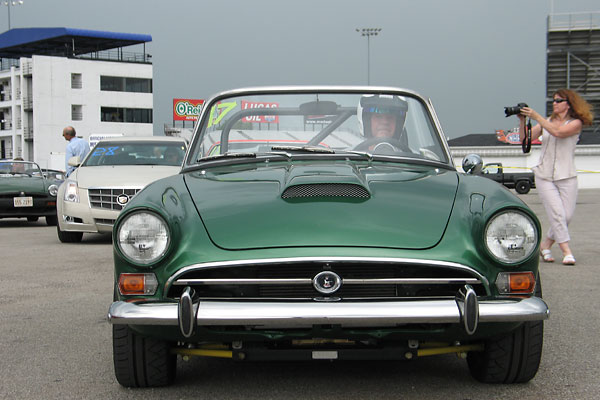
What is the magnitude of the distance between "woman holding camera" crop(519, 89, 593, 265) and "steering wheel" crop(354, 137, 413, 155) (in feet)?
12.1

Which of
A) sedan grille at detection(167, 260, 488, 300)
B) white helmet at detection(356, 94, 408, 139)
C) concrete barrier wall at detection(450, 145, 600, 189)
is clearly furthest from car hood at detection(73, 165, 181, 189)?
concrete barrier wall at detection(450, 145, 600, 189)

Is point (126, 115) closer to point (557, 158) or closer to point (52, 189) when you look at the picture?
point (52, 189)

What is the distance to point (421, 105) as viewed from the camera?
15.4 ft

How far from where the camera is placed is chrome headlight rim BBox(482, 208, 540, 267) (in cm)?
305

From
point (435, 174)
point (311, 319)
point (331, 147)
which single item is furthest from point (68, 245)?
point (311, 319)

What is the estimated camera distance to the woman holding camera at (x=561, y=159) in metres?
7.64

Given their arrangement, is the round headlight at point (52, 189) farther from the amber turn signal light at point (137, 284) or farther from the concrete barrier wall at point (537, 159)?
the concrete barrier wall at point (537, 159)

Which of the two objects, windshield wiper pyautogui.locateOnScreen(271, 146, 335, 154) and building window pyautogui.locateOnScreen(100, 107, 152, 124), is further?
building window pyautogui.locateOnScreen(100, 107, 152, 124)

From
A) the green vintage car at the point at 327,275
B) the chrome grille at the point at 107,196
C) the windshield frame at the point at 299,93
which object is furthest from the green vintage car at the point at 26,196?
the green vintage car at the point at 327,275

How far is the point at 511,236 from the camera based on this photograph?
10.2 feet

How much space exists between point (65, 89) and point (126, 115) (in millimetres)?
5624

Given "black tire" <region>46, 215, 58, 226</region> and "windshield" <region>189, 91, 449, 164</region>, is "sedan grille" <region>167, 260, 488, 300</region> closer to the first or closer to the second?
"windshield" <region>189, 91, 449, 164</region>

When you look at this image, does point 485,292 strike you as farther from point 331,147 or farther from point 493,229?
point 331,147

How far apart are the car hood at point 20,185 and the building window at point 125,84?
56.1 meters
